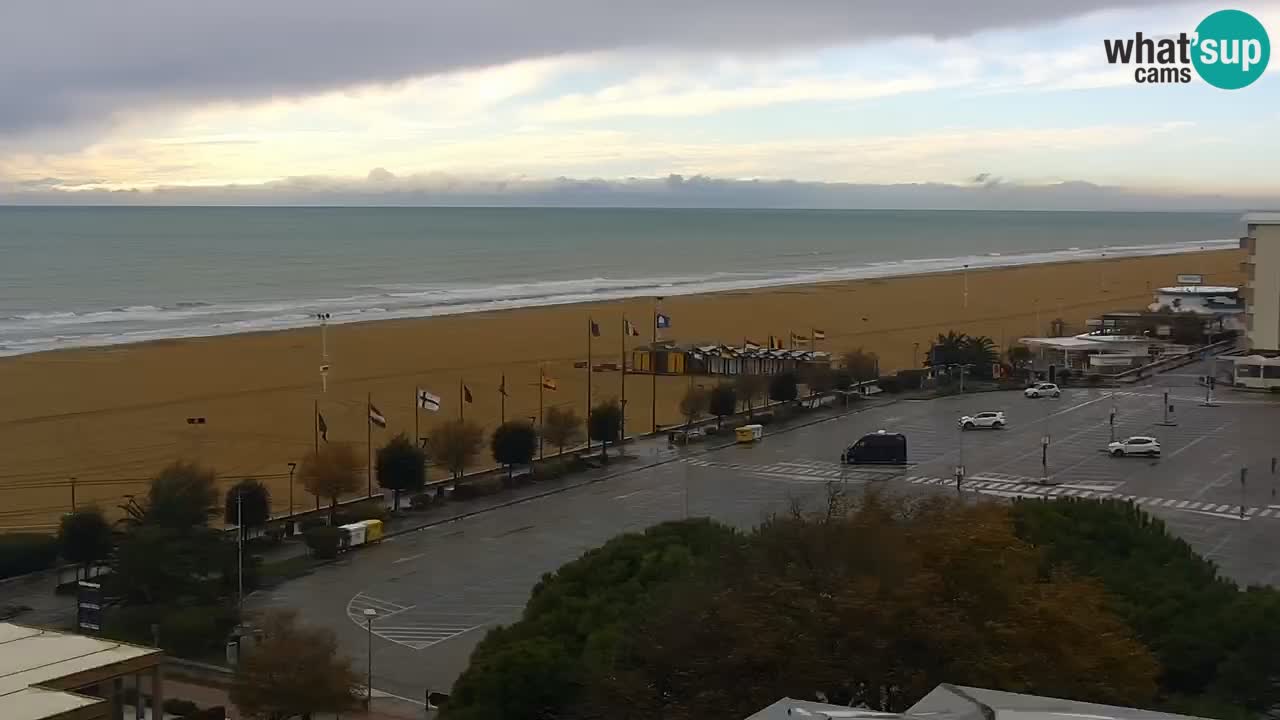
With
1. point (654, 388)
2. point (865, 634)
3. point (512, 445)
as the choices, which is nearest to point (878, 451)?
point (512, 445)

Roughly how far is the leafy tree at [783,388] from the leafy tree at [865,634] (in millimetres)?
30866

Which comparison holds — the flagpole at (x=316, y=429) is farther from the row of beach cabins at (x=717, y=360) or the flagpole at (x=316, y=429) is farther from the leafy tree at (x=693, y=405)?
the row of beach cabins at (x=717, y=360)

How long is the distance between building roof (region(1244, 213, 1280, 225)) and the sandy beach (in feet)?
50.3

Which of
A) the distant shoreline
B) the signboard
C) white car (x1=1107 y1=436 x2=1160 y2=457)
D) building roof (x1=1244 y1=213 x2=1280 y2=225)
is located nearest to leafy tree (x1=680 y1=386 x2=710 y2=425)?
white car (x1=1107 y1=436 x2=1160 y2=457)

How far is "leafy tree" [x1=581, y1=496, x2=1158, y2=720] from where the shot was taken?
13320 millimetres

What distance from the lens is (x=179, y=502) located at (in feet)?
80.5

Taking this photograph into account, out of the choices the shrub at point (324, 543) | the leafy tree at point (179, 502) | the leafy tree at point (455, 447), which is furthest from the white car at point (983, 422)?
the leafy tree at point (179, 502)

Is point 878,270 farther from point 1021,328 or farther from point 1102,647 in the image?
point 1102,647

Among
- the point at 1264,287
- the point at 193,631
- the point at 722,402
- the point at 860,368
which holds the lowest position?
the point at 193,631

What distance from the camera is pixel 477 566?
26594 mm

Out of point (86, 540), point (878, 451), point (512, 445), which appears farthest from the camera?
point (512, 445)

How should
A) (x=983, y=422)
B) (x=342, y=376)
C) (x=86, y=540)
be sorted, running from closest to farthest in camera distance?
(x=86, y=540)
(x=983, y=422)
(x=342, y=376)

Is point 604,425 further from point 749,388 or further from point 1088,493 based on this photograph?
point 1088,493

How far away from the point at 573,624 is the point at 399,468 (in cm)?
1606
